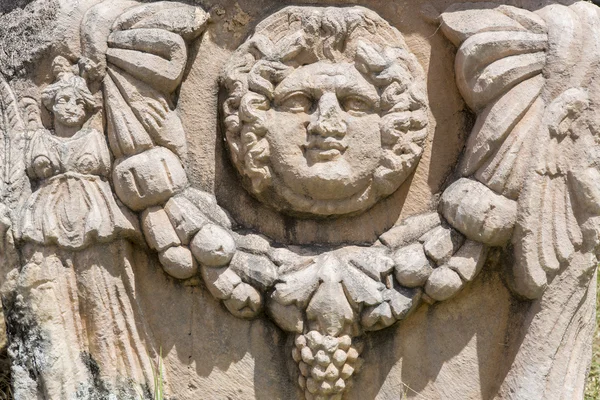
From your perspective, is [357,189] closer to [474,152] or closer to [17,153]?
[474,152]

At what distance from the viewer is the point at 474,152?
2951 mm

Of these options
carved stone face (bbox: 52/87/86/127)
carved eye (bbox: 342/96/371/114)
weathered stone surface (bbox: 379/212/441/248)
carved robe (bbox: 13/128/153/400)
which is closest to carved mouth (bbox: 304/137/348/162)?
carved eye (bbox: 342/96/371/114)

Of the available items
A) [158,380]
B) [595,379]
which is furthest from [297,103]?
[595,379]

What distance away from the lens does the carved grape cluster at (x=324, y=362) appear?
9.58 ft

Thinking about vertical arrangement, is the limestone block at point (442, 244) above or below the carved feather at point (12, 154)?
below

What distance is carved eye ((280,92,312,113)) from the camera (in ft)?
9.71

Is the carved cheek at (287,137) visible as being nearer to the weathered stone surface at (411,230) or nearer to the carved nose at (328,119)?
the carved nose at (328,119)

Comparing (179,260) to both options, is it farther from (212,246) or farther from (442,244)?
(442,244)

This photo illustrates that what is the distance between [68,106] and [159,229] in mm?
426

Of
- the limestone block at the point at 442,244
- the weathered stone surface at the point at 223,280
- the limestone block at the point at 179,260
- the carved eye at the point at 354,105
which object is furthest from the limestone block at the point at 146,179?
the limestone block at the point at 442,244

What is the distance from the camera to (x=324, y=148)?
115 inches

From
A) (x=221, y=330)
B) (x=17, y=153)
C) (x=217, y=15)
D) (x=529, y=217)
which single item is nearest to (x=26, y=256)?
(x=17, y=153)

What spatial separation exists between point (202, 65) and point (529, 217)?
1016 mm

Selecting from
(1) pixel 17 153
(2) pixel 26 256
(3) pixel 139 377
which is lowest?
(3) pixel 139 377
